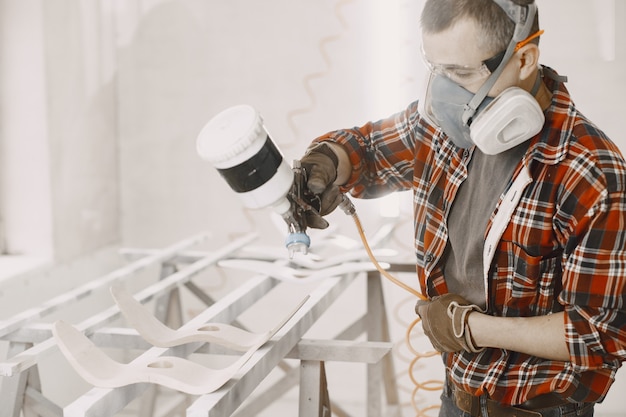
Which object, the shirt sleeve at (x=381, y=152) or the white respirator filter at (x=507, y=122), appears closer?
the white respirator filter at (x=507, y=122)

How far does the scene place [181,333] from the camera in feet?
4.58

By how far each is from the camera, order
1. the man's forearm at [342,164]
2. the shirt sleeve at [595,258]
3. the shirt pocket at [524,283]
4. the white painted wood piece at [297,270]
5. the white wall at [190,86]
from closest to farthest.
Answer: the shirt sleeve at [595,258]
the shirt pocket at [524,283]
the man's forearm at [342,164]
the white painted wood piece at [297,270]
the white wall at [190,86]

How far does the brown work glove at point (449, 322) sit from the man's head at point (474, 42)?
0.36m

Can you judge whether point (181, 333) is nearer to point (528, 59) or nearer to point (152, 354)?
point (152, 354)

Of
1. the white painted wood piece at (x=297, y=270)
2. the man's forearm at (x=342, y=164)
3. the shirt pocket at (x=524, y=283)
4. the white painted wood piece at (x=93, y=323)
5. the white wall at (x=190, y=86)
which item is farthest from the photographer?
the white wall at (x=190, y=86)

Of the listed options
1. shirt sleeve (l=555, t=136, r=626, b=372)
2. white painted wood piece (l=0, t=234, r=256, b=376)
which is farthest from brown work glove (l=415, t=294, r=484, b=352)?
white painted wood piece (l=0, t=234, r=256, b=376)

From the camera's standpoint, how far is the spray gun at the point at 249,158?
1.10 metres

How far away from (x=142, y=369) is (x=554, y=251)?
2.32 ft

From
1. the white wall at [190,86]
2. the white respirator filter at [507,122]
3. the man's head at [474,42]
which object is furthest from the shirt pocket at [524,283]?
the white wall at [190,86]

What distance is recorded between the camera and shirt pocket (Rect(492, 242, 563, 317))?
1.15 m

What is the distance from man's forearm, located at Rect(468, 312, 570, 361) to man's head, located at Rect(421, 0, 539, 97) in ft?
1.21

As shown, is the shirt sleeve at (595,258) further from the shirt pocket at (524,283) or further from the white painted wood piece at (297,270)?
the white painted wood piece at (297,270)

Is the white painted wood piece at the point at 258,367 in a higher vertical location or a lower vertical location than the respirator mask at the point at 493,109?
lower

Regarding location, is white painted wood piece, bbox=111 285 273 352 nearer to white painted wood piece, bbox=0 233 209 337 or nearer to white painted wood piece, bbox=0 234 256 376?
white painted wood piece, bbox=0 234 256 376
